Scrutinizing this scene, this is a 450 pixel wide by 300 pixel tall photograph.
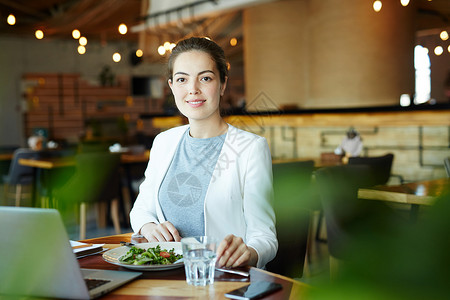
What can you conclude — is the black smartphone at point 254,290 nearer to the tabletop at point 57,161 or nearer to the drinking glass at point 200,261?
the drinking glass at point 200,261

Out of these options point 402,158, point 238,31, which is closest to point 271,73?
point 402,158

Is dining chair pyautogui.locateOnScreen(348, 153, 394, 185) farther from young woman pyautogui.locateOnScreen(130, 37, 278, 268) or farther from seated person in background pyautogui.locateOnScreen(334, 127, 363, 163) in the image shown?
young woman pyautogui.locateOnScreen(130, 37, 278, 268)

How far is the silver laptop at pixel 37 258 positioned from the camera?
974mm

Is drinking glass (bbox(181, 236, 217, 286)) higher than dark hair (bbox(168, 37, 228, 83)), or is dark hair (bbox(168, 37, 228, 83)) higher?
dark hair (bbox(168, 37, 228, 83))

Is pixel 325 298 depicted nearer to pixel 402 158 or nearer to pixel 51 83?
pixel 402 158

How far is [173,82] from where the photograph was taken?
185 centimetres

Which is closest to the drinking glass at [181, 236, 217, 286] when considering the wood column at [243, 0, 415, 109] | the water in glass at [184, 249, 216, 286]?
the water in glass at [184, 249, 216, 286]

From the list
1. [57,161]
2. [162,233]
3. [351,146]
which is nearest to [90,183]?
[57,161]

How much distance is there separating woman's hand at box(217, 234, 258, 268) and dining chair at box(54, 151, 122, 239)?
360cm

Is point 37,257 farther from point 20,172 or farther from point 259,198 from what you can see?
point 20,172

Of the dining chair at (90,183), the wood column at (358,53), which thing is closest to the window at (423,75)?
the wood column at (358,53)

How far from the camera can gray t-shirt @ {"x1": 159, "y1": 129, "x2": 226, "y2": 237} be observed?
1.76m

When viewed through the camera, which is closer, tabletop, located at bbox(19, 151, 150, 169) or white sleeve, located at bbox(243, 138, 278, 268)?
white sleeve, located at bbox(243, 138, 278, 268)

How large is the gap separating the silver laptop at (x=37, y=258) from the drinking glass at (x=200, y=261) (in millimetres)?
215
